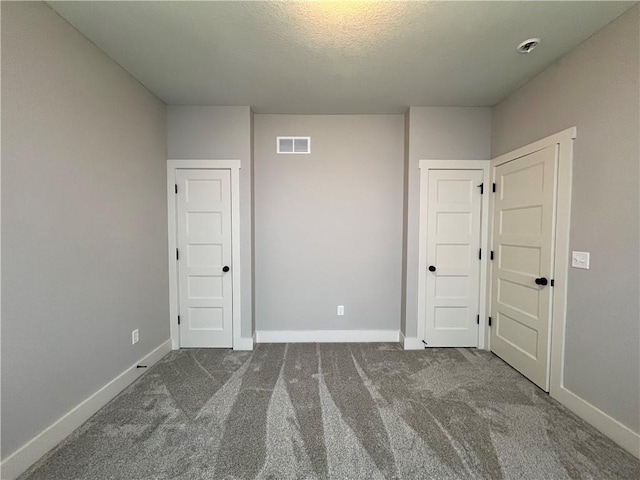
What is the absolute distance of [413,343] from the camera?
2.87 m

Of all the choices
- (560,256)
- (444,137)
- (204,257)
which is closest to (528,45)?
(444,137)

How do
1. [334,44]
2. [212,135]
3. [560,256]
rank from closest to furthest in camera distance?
[334,44]
[560,256]
[212,135]

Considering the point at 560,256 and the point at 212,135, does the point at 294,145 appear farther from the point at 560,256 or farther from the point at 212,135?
the point at 560,256

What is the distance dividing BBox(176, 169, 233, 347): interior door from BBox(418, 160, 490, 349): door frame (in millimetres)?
2183

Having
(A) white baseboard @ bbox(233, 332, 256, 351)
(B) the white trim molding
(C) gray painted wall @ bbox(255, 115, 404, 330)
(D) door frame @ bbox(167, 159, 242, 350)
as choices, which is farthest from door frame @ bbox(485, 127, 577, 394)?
(D) door frame @ bbox(167, 159, 242, 350)

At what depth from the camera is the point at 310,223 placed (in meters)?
3.03

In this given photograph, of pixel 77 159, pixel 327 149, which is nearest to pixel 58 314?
pixel 77 159

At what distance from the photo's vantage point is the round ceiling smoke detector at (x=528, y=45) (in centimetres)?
179

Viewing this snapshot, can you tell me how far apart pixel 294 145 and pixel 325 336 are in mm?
2346

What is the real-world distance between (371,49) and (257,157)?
1.66 metres

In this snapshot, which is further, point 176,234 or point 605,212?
point 176,234

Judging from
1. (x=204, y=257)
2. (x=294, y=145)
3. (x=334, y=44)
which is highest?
(x=334, y=44)

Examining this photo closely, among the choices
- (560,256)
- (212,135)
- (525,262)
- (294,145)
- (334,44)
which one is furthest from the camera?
(294,145)

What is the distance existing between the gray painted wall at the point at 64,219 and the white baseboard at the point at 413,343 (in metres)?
2.76
